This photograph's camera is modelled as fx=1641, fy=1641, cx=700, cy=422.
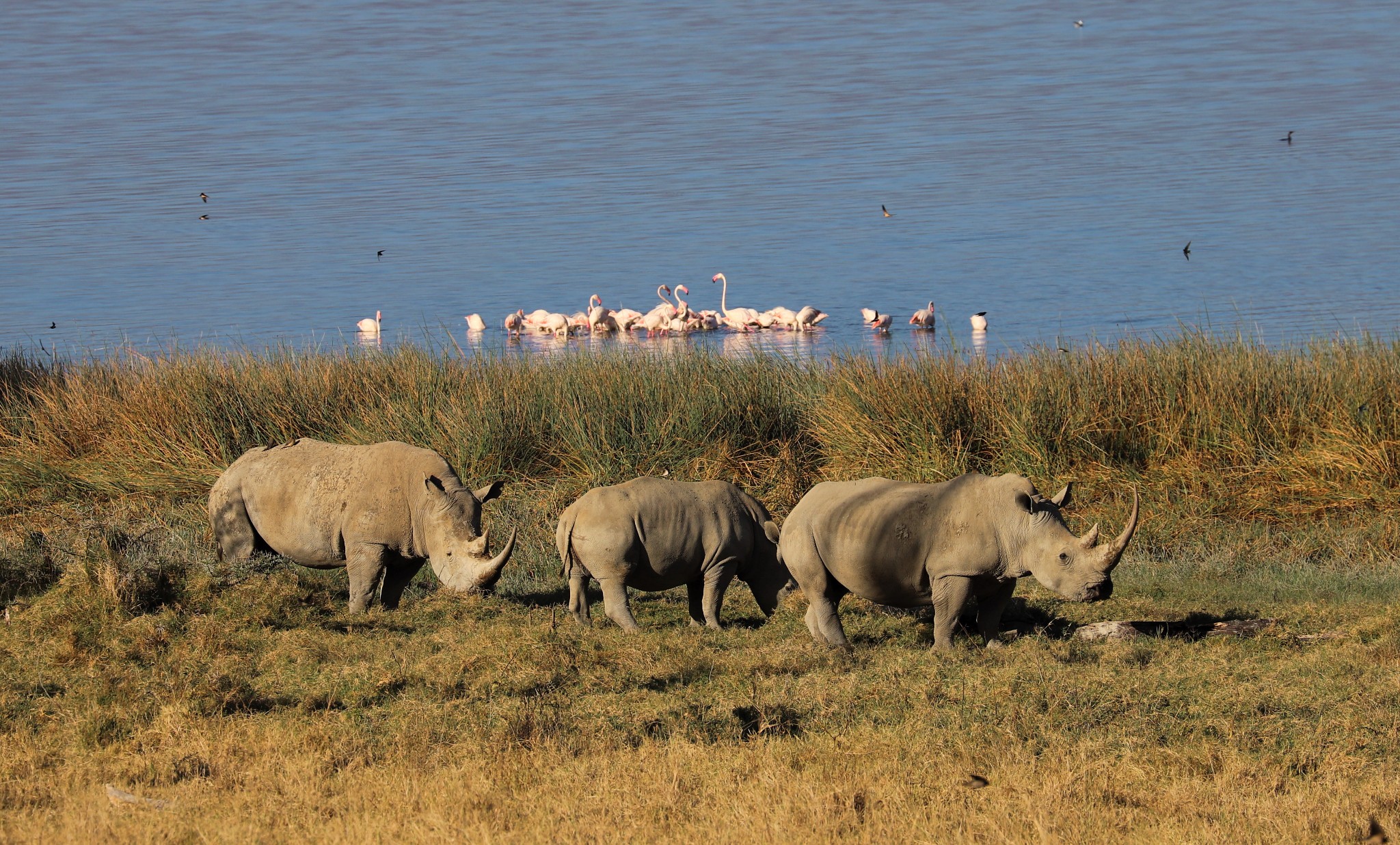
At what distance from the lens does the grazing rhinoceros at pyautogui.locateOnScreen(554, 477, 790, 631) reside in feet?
29.9

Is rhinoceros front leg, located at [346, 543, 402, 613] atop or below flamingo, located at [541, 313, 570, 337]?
below

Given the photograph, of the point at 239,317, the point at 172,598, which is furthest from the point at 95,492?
the point at 239,317

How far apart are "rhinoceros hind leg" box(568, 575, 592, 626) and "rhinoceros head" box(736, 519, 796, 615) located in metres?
0.92

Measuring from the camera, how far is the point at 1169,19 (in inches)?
2783

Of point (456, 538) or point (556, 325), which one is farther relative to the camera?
point (556, 325)

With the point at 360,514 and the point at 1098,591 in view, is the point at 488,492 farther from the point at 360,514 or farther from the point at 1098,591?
the point at 1098,591

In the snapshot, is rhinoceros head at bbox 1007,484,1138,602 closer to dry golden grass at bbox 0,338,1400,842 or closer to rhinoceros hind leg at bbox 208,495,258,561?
dry golden grass at bbox 0,338,1400,842

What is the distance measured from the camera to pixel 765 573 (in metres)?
9.69

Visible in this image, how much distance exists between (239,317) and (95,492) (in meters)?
12.7

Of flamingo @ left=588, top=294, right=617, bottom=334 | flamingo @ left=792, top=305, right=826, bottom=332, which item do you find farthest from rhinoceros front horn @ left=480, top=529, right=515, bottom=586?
flamingo @ left=588, top=294, right=617, bottom=334

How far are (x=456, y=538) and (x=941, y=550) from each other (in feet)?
9.29

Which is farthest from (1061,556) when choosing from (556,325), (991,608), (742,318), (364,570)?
(742,318)

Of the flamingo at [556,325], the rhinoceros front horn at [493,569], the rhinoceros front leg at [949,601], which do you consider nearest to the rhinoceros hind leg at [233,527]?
the rhinoceros front horn at [493,569]

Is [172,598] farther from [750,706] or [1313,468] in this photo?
[1313,468]
